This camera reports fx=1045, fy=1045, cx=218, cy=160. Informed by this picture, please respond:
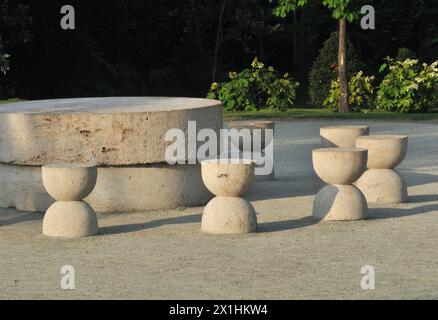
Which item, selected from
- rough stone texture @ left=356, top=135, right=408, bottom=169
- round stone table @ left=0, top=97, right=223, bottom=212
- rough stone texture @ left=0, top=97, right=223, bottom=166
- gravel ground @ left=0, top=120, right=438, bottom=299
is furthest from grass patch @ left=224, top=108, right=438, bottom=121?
→ rough stone texture @ left=0, top=97, right=223, bottom=166

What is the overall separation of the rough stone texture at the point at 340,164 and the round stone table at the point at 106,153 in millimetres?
1695

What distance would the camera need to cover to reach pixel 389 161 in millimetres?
11828

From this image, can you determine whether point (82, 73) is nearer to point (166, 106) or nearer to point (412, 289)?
point (166, 106)

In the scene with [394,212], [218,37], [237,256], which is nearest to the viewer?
[237,256]

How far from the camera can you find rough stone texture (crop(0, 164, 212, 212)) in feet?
37.0

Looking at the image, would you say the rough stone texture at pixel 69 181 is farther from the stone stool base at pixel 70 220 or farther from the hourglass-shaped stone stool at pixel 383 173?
the hourglass-shaped stone stool at pixel 383 173

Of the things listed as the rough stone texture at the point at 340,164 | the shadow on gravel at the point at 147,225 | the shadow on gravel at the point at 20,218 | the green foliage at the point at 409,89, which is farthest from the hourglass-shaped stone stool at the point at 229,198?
the green foliage at the point at 409,89

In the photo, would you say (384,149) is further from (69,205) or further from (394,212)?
(69,205)

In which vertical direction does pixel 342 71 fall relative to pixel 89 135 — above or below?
above

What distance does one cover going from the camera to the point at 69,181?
997cm

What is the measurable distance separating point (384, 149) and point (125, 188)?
115 inches

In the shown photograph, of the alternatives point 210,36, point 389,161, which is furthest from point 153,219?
point 210,36

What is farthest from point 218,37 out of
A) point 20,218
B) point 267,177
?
point 20,218

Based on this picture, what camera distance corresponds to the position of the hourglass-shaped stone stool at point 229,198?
9945mm
